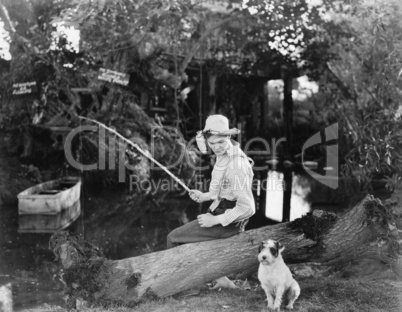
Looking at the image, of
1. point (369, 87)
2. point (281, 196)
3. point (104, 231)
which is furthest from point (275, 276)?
point (369, 87)

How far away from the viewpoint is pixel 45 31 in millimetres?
10258

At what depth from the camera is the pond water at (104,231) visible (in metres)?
5.50

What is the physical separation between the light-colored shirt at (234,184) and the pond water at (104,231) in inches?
89.0

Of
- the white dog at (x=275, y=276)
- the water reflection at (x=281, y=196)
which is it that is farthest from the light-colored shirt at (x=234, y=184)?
the water reflection at (x=281, y=196)

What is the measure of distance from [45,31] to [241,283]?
8009 millimetres

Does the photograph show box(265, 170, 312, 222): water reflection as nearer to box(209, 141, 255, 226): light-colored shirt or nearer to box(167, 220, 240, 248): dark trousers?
box(167, 220, 240, 248): dark trousers

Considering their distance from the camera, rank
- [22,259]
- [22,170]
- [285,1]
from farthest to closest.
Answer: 1. [22,170]
2. [285,1]
3. [22,259]

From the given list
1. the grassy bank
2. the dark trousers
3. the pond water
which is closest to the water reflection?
the pond water

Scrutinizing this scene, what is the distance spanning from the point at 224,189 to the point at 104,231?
4.87m

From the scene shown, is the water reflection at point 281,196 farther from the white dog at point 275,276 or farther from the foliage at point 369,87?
the white dog at point 275,276

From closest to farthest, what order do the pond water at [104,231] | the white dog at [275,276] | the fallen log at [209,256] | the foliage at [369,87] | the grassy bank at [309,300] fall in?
the white dog at [275,276] < the grassy bank at [309,300] < the fallen log at [209,256] < the pond water at [104,231] < the foliage at [369,87]

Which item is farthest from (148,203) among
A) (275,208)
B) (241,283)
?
(241,283)

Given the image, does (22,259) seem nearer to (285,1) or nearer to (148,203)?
(148,203)

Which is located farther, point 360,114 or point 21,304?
point 360,114
